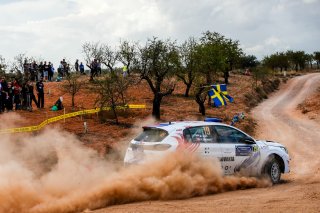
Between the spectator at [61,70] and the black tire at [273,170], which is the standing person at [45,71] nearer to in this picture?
the spectator at [61,70]

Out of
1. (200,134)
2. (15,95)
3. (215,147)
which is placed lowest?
(215,147)

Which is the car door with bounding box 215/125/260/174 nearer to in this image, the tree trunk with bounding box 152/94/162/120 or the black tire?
the black tire

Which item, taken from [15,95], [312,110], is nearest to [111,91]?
[15,95]

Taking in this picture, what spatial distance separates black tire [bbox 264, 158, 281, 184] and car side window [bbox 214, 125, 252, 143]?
994 mm

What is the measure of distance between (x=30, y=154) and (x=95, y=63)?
22.9 m

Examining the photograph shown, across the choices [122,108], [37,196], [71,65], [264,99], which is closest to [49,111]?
[122,108]

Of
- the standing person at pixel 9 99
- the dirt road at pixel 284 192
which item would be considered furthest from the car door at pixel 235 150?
the standing person at pixel 9 99

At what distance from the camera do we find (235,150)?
11.7 m

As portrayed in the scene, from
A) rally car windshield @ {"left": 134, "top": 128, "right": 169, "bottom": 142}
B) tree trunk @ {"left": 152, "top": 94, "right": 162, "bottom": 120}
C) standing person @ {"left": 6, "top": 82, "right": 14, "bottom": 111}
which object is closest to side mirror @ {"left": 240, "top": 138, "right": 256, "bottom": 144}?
rally car windshield @ {"left": 134, "top": 128, "right": 169, "bottom": 142}

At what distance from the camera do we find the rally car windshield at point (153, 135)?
10.8 metres

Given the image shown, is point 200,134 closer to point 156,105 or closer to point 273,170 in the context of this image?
point 273,170

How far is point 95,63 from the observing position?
38438 mm

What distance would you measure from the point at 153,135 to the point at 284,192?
332 centimetres

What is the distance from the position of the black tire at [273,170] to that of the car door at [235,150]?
0.38 meters
